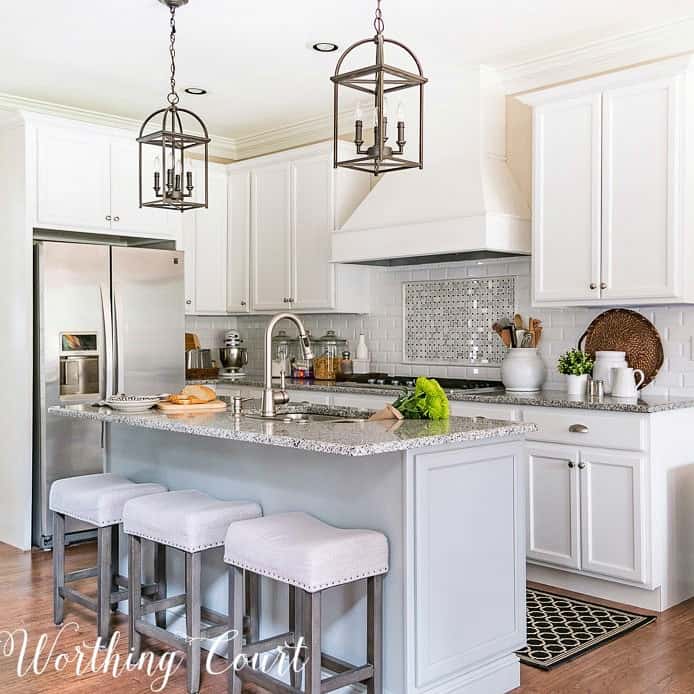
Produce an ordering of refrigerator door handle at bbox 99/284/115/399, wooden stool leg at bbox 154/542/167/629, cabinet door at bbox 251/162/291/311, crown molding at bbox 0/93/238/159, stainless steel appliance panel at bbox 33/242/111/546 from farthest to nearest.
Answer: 1. cabinet door at bbox 251/162/291/311
2. crown molding at bbox 0/93/238/159
3. refrigerator door handle at bbox 99/284/115/399
4. stainless steel appliance panel at bbox 33/242/111/546
5. wooden stool leg at bbox 154/542/167/629

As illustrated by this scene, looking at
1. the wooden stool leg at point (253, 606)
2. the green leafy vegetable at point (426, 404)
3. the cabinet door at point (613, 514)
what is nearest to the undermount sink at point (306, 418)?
the green leafy vegetable at point (426, 404)

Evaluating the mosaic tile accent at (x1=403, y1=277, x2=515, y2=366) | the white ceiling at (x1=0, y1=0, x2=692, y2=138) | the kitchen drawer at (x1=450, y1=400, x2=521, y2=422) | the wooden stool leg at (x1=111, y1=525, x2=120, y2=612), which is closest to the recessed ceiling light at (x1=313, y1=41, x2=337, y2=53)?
the white ceiling at (x1=0, y1=0, x2=692, y2=138)

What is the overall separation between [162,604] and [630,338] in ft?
8.79

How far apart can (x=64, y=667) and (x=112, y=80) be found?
11.2 ft

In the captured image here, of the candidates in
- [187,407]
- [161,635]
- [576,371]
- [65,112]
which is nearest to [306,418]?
[187,407]

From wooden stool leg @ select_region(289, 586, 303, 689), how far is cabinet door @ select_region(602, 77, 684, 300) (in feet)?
7.12

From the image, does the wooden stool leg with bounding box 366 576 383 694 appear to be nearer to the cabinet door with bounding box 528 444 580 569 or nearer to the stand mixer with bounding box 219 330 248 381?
the cabinet door with bounding box 528 444 580 569

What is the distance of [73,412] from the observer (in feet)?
11.6

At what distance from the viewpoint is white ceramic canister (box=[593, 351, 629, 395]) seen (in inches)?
171

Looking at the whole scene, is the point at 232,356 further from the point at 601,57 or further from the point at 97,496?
the point at 601,57

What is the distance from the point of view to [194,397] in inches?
141

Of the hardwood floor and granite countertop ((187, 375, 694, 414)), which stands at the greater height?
granite countertop ((187, 375, 694, 414))

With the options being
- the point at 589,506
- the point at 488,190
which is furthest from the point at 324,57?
the point at 589,506

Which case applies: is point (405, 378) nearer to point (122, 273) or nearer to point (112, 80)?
point (122, 273)
